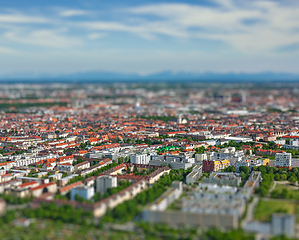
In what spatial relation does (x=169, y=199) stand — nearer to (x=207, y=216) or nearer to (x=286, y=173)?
(x=207, y=216)

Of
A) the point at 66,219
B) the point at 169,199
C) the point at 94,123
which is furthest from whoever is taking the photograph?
the point at 94,123

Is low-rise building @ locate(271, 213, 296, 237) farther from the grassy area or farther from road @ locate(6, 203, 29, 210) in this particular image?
road @ locate(6, 203, 29, 210)

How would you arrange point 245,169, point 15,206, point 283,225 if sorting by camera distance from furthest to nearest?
1. point 245,169
2. point 15,206
3. point 283,225

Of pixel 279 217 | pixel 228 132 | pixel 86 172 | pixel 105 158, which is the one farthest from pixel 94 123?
pixel 279 217

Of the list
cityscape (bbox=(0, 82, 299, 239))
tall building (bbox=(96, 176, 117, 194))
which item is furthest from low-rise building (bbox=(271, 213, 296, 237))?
tall building (bbox=(96, 176, 117, 194))

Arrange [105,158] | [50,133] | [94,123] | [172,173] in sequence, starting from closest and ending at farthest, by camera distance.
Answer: [172,173]
[105,158]
[50,133]
[94,123]

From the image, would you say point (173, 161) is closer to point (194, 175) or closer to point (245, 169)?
point (194, 175)

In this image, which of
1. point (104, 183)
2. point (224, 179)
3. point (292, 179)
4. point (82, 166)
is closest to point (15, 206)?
point (104, 183)

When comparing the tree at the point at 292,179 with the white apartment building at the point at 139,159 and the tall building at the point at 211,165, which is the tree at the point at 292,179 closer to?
the tall building at the point at 211,165
